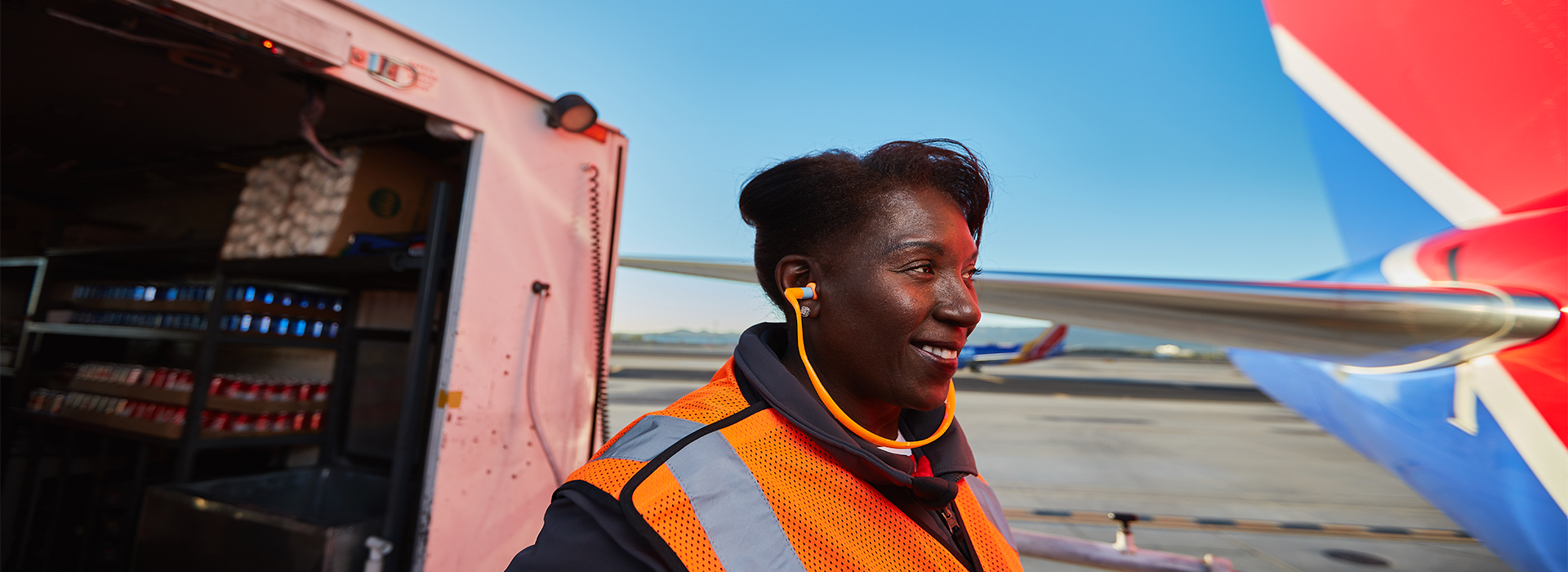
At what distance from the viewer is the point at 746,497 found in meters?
0.91

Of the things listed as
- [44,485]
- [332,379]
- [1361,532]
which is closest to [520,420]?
[332,379]

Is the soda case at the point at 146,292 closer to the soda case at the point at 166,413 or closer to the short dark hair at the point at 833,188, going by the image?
the soda case at the point at 166,413

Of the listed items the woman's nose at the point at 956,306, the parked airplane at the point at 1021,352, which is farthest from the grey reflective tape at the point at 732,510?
the parked airplane at the point at 1021,352

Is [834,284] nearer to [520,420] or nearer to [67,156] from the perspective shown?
[520,420]

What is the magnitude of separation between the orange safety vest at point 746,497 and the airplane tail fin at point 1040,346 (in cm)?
3461

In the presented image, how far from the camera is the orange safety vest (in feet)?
2.76

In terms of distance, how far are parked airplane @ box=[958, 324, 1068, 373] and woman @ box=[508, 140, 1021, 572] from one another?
107 ft

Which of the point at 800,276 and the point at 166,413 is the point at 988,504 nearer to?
the point at 800,276

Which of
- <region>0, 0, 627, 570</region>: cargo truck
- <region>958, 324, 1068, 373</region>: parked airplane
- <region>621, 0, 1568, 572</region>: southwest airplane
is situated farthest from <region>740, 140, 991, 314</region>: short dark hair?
<region>958, 324, 1068, 373</region>: parked airplane

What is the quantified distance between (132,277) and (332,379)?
2.40m

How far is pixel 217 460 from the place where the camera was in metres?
4.43

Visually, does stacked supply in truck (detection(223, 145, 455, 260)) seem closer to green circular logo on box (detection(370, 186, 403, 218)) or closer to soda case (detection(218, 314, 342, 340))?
green circular logo on box (detection(370, 186, 403, 218))

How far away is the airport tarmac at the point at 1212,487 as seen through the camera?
547 centimetres

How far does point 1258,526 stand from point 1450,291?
515 cm
